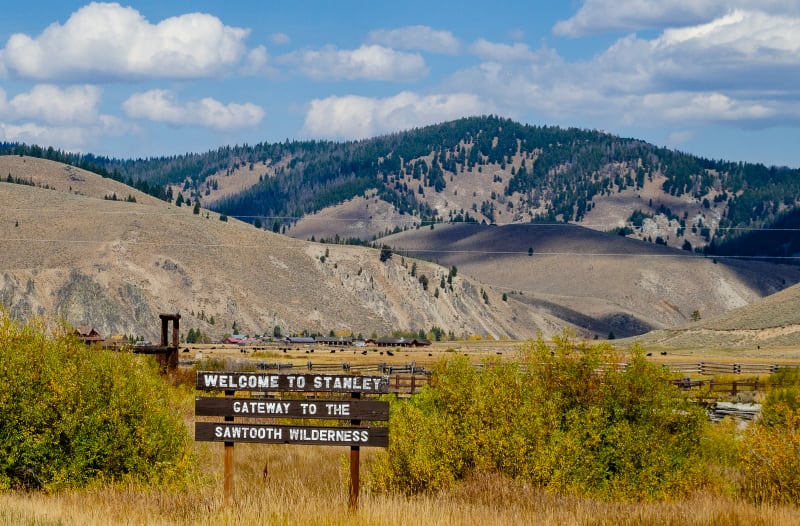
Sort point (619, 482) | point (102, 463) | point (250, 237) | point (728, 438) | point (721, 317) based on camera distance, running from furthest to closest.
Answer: point (250, 237) < point (721, 317) < point (728, 438) < point (619, 482) < point (102, 463)

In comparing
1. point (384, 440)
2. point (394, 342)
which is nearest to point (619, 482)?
point (384, 440)

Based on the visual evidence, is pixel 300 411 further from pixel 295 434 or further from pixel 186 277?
pixel 186 277

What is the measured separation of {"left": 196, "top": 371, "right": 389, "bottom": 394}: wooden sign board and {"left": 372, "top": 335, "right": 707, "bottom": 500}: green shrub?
2673mm

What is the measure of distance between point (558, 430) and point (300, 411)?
7656mm

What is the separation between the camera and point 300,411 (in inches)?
614

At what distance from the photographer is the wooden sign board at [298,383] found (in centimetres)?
1557

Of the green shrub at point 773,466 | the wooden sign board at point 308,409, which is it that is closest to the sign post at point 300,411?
the wooden sign board at point 308,409

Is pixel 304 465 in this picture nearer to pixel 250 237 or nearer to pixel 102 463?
pixel 102 463

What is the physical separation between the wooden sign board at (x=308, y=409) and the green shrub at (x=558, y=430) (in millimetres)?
Result: 2526

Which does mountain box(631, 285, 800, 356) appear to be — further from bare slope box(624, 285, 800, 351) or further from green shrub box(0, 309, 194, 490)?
green shrub box(0, 309, 194, 490)

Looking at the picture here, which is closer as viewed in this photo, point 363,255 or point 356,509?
point 356,509

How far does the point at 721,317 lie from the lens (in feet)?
460

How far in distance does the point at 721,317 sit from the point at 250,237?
83616 millimetres

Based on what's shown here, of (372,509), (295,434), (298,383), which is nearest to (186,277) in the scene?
(298,383)
